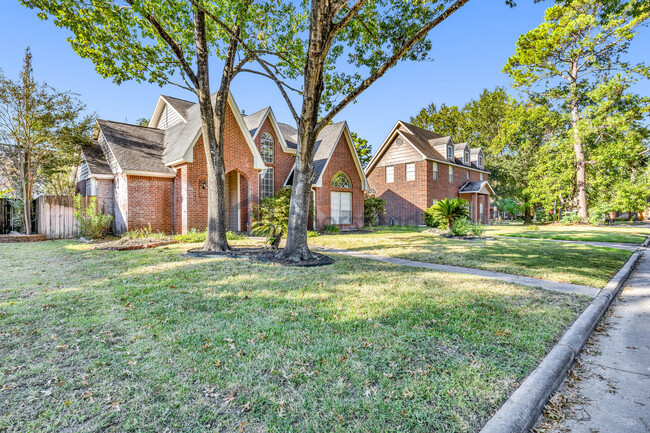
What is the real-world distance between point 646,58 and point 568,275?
25.1 meters

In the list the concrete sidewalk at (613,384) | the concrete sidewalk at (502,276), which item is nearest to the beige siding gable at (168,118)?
the concrete sidewalk at (502,276)

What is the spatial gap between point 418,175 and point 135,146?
19.0 metres

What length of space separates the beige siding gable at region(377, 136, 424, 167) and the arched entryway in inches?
561

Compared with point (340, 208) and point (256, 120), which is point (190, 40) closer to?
point (256, 120)

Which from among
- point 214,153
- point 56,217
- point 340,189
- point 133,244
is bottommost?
point 133,244

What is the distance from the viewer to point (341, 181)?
59.5 feet

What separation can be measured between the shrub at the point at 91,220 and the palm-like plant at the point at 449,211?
15255 millimetres

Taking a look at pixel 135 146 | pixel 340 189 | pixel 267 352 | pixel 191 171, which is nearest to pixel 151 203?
pixel 191 171

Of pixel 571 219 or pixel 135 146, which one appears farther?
pixel 571 219

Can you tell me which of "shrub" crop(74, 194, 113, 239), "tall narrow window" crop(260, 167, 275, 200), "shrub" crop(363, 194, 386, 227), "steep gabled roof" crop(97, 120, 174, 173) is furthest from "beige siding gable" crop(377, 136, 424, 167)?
"shrub" crop(74, 194, 113, 239)

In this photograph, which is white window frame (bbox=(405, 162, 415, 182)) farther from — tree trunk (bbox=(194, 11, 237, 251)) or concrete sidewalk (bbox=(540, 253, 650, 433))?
concrete sidewalk (bbox=(540, 253, 650, 433))

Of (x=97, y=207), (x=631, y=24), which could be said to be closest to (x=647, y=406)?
(x=97, y=207)

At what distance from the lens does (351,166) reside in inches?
728

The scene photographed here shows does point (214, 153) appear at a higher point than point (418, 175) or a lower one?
lower
